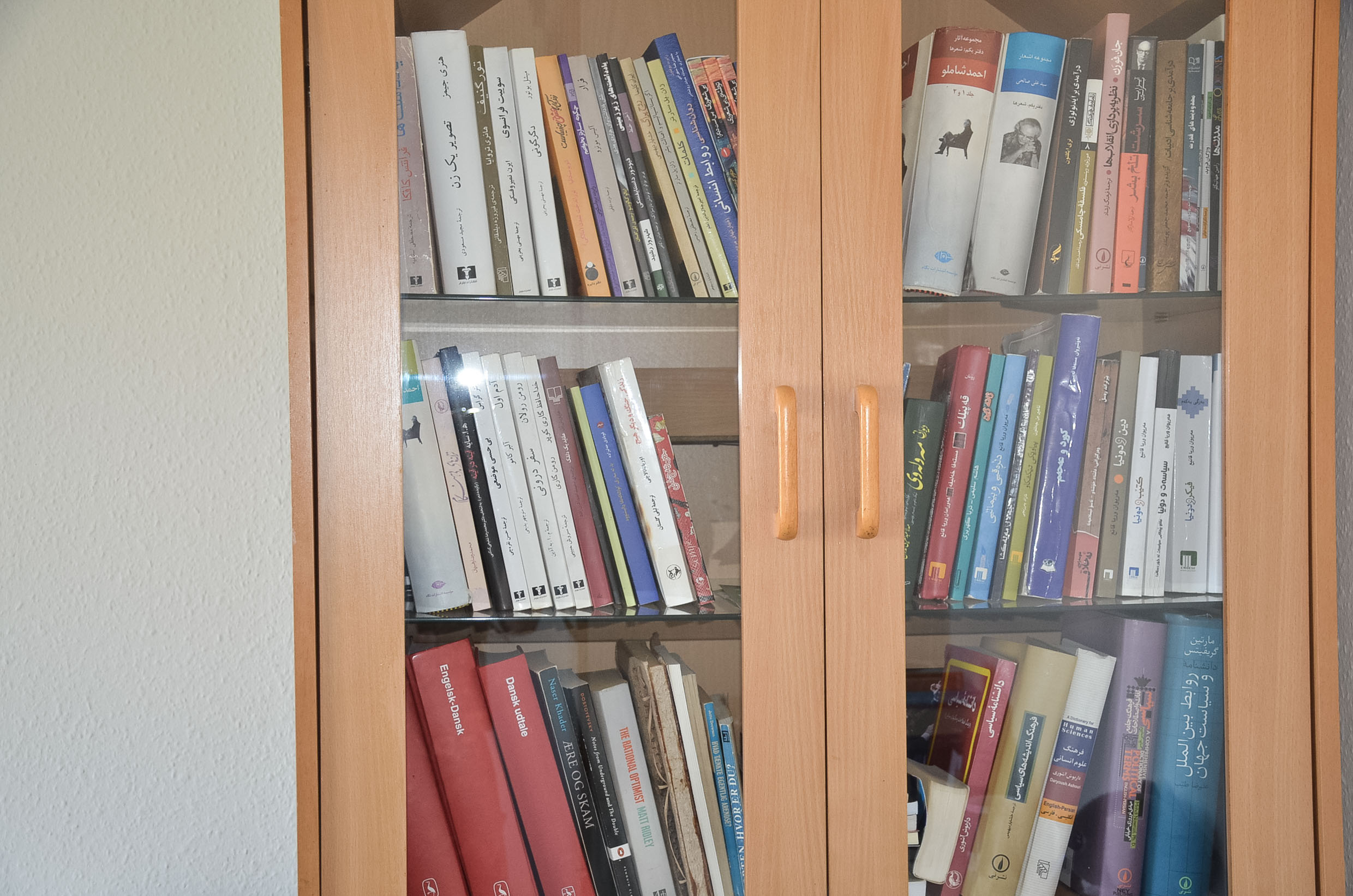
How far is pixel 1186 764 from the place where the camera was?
0.91m

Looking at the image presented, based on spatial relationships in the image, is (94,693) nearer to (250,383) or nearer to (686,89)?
(250,383)

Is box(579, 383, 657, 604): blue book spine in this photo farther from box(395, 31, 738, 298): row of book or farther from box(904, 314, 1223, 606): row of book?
box(904, 314, 1223, 606): row of book

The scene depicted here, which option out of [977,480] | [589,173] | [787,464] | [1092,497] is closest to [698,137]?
[589,173]

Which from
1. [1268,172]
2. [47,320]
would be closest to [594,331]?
[1268,172]

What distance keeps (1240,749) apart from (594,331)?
32.3 inches

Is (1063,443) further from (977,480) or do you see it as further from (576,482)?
(576,482)

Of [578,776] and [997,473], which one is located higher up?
[997,473]

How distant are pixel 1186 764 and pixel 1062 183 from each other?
0.65m

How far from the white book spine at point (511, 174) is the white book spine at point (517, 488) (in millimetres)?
99

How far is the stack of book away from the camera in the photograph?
87 centimetres

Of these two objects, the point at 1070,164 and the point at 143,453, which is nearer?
the point at 1070,164

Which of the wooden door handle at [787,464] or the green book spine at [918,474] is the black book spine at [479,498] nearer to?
the wooden door handle at [787,464]

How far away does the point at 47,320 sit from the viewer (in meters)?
1.19

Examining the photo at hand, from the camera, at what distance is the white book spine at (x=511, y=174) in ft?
2.90
